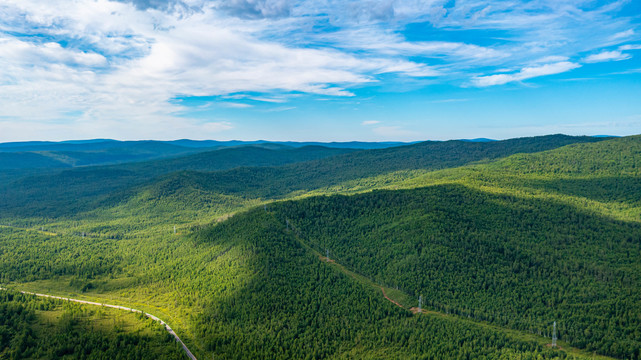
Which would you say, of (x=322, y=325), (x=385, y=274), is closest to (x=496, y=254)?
(x=385, y=274)

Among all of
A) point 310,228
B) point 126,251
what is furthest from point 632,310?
point 126,251

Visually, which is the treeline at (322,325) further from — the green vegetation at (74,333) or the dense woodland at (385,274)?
the green vegetation at (74,333)

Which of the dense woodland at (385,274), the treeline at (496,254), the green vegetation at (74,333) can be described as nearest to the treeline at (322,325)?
the dense woodland at (385,274)

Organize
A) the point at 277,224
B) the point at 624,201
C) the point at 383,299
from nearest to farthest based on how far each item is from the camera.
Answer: the point at 383,299, the point at 277,224, the point at 624,201

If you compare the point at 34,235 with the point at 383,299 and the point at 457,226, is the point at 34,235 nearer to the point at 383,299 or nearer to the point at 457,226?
the point at 383,299

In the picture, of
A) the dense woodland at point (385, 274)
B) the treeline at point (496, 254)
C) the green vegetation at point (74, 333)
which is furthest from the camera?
the treeline at point (496, 254)
